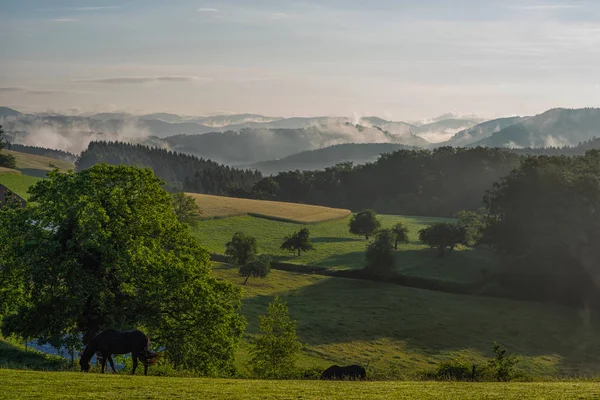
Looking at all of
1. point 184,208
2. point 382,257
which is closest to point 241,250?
point 184,208

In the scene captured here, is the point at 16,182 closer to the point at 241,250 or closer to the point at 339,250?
the point at 241,250

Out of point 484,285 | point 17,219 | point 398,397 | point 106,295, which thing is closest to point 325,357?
point 106,295

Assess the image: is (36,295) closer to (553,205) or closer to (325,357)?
(325,357)

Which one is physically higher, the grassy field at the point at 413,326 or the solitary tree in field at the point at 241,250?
the solitary tree in field at the point at 241,250

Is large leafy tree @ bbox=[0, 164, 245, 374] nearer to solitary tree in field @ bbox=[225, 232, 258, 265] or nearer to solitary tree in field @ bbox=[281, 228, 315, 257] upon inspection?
solitary tree in field @ bbox=[225, 232, 258, 265]

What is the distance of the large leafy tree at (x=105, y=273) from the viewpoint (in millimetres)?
36156

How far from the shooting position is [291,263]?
4680 inches

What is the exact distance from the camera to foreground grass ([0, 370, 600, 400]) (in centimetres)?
2195

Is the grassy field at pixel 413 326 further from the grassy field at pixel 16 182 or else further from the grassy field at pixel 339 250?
the grassy field at pixel 16 182

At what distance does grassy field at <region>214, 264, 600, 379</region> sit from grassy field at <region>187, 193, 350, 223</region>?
5195cm

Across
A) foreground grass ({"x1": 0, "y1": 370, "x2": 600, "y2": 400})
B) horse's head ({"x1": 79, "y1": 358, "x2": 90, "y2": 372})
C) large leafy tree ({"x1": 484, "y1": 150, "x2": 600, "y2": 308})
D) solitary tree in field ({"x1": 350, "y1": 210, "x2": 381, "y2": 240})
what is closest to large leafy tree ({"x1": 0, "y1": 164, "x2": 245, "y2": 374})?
horse's head ({"x1": 79, "y1": 358, "x2": 90, "y2": 372})

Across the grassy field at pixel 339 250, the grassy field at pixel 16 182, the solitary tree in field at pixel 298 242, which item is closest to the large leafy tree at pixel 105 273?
the grassy field at pixel 339 250

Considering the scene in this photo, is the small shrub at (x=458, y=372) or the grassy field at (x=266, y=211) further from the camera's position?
the grassy field at (x=266, y=211)

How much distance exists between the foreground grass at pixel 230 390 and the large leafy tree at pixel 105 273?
10303 mm
